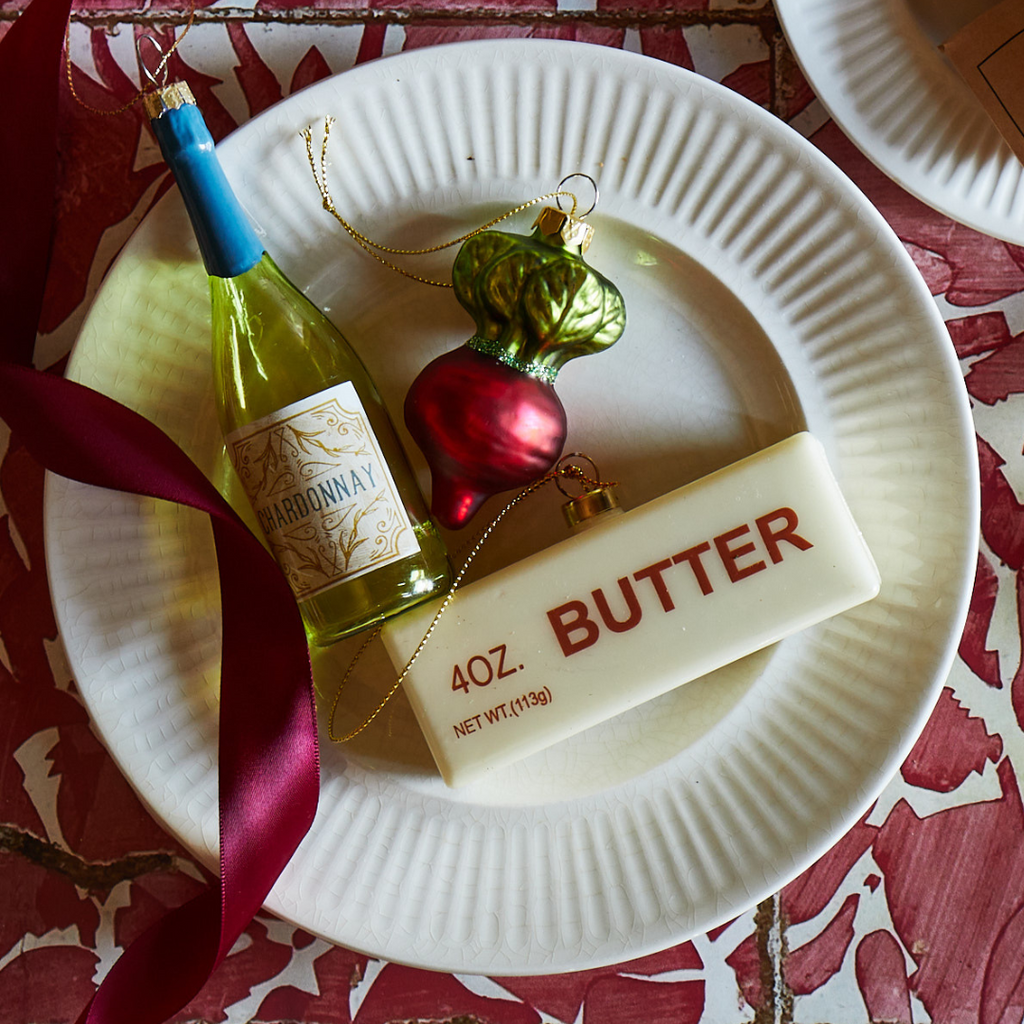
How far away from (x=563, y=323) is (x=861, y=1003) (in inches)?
21.0

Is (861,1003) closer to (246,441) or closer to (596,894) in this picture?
(596,894)

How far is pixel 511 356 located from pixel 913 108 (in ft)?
1.05

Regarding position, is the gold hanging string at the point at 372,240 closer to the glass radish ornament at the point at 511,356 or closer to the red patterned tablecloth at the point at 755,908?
the glass radish ornament at the point at 511,356

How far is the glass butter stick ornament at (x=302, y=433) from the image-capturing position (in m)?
0.47

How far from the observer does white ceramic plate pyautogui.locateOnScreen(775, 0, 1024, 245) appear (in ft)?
1.75

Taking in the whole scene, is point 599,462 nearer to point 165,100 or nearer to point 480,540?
point 480,540

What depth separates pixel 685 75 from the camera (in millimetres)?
517

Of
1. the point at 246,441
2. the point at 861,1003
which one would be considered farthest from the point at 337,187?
the point at 861,1003

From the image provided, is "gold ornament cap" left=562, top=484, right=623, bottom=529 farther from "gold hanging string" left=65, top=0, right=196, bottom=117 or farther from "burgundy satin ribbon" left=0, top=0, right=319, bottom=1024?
"gold hanging string" left=65, top=0, right=196, bottom=117

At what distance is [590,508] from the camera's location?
496 mm

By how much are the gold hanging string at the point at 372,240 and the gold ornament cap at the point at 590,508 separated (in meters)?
0.16

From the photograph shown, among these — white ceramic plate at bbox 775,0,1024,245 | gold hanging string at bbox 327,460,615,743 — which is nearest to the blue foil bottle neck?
gold hanging string at bbox 327,460,615,743

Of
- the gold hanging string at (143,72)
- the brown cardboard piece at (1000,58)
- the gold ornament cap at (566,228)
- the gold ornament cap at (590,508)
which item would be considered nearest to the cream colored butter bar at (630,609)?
the gold ornament cap at (590,508)

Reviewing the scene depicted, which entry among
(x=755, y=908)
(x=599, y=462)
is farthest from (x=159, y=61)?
(x=755, y=908)
